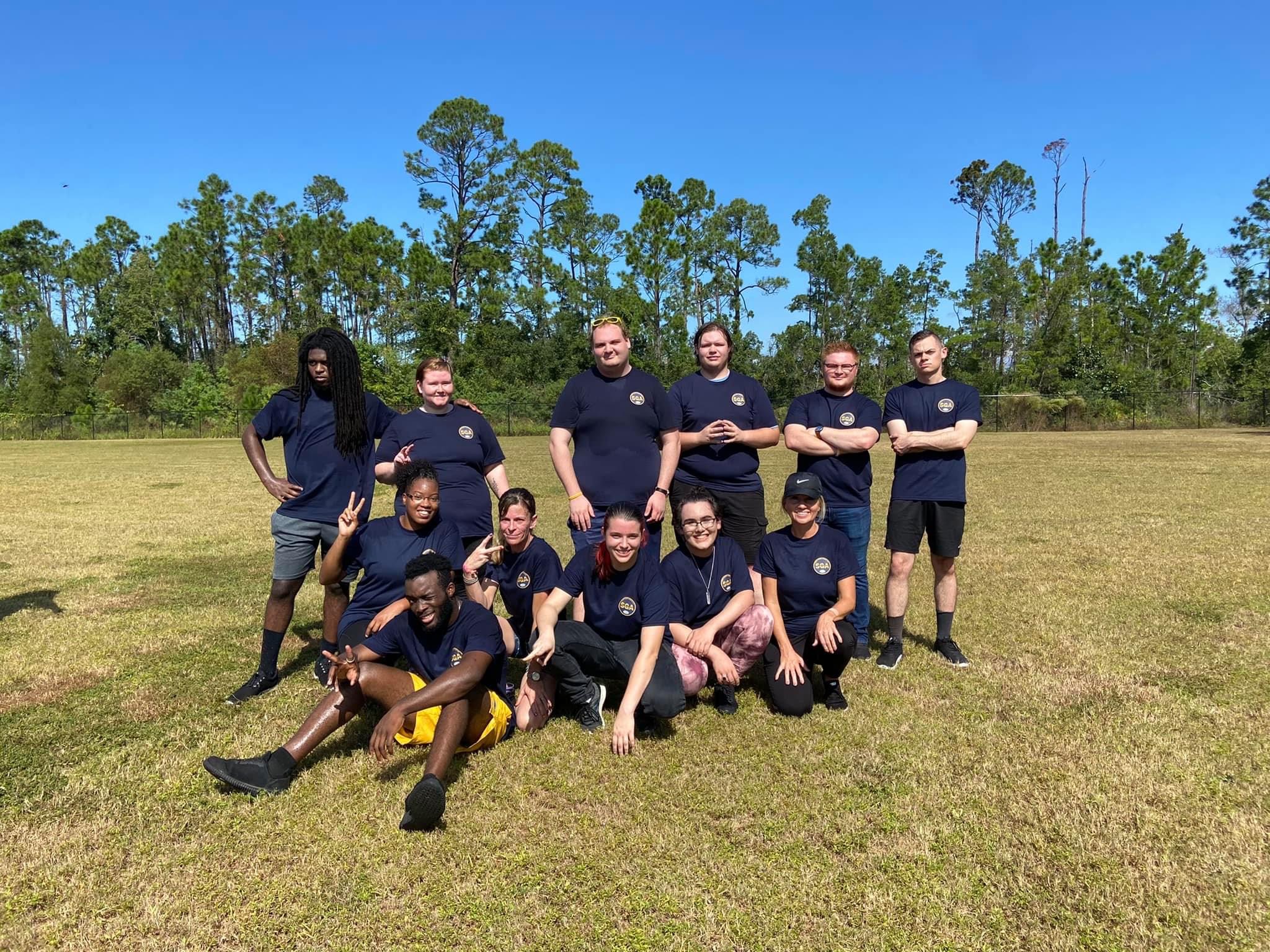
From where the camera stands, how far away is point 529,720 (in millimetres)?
3762

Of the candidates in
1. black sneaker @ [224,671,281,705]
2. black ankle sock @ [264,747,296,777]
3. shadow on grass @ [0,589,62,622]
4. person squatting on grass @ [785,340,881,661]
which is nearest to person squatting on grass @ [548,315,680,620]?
person squatting on grass @ [785,340,881,661]

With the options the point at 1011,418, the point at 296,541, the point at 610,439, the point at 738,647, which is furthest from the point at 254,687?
the point at 1011,418

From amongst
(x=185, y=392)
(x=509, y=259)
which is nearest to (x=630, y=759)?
(x=509, y=259)

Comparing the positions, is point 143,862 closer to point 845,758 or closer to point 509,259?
point 845,758

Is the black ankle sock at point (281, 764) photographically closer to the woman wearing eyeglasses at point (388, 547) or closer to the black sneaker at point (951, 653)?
the woman wearing eyeglasses at point (388, 547)

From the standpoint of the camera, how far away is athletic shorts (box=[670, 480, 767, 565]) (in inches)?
182

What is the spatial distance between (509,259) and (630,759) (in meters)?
44.2

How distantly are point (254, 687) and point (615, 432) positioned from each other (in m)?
2.52

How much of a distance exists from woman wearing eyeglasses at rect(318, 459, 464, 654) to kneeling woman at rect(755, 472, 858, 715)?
1736mm

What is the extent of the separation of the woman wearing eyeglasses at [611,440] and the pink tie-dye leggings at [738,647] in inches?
23.2

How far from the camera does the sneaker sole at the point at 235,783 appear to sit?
309 centimetres

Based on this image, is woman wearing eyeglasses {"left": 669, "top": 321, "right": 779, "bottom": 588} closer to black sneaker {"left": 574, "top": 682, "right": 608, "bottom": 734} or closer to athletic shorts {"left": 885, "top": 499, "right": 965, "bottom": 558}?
athletic shorts {"left": 885, "top": 499, "right": 965, "bottom": 558}

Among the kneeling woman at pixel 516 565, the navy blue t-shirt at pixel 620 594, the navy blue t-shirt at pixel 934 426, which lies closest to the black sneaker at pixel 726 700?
the navy blue t-shirt at pixel 620 594

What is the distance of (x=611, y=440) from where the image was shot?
4195 millimetres
